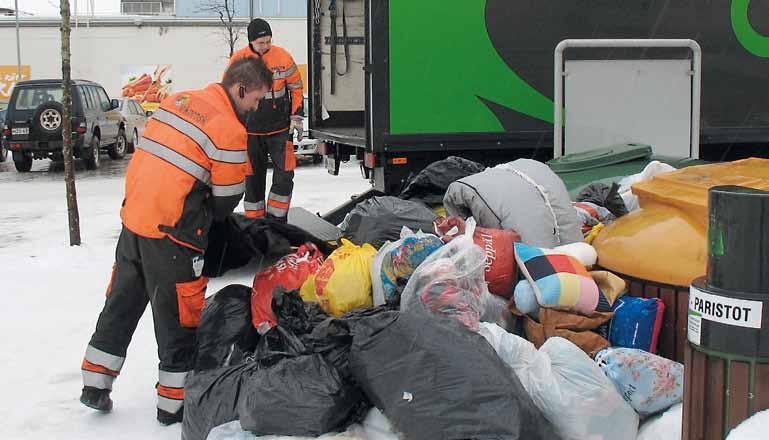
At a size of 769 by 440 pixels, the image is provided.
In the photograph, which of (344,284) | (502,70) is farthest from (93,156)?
(344,284)

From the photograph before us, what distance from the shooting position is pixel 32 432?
3750 mm

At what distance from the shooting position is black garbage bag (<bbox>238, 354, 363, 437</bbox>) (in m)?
3.22

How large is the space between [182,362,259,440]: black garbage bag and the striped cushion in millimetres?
1252

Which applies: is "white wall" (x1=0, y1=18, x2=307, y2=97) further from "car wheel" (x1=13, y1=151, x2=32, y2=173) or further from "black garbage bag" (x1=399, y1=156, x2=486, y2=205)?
"black garbage bag" (x1=399, y1=156, x2=486, y2=205)

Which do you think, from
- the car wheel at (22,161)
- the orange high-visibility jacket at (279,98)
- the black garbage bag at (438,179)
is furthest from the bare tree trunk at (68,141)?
the car wheel at (22,161)

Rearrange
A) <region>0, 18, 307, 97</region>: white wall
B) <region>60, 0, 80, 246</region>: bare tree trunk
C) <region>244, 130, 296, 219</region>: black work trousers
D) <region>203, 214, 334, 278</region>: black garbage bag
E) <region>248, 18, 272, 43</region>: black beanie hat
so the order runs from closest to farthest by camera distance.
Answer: <region>203, 214, 334, 278</region>: black garbage bag, <region>248, 18, 272, 43</region>: black beanie hat, <region>244, 130, 296, 219</region>: black work trousers, <region>60, 0, 80, 246</region>: bare tree trunk, <region>0, 18, 307, 97</region>: white wall

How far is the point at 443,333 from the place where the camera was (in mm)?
3299

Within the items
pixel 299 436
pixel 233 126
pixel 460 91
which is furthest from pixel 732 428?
pixel 460 91

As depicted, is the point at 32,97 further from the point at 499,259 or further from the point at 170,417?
the point at 499,259

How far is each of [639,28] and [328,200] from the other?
4.99m

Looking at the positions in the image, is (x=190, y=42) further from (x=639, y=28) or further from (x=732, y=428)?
(x=732, y=428)

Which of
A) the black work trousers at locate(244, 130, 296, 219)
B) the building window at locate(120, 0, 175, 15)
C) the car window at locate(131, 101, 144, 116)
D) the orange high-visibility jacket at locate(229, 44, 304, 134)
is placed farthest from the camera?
the building window at locate(120, 0, 175, 15)

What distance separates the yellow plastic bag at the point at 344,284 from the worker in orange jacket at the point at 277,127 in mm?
2663

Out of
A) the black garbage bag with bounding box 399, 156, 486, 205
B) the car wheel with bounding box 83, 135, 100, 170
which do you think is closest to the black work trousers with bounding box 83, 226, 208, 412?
the black garbage bag with bounding box 399, 156, 486, 205
